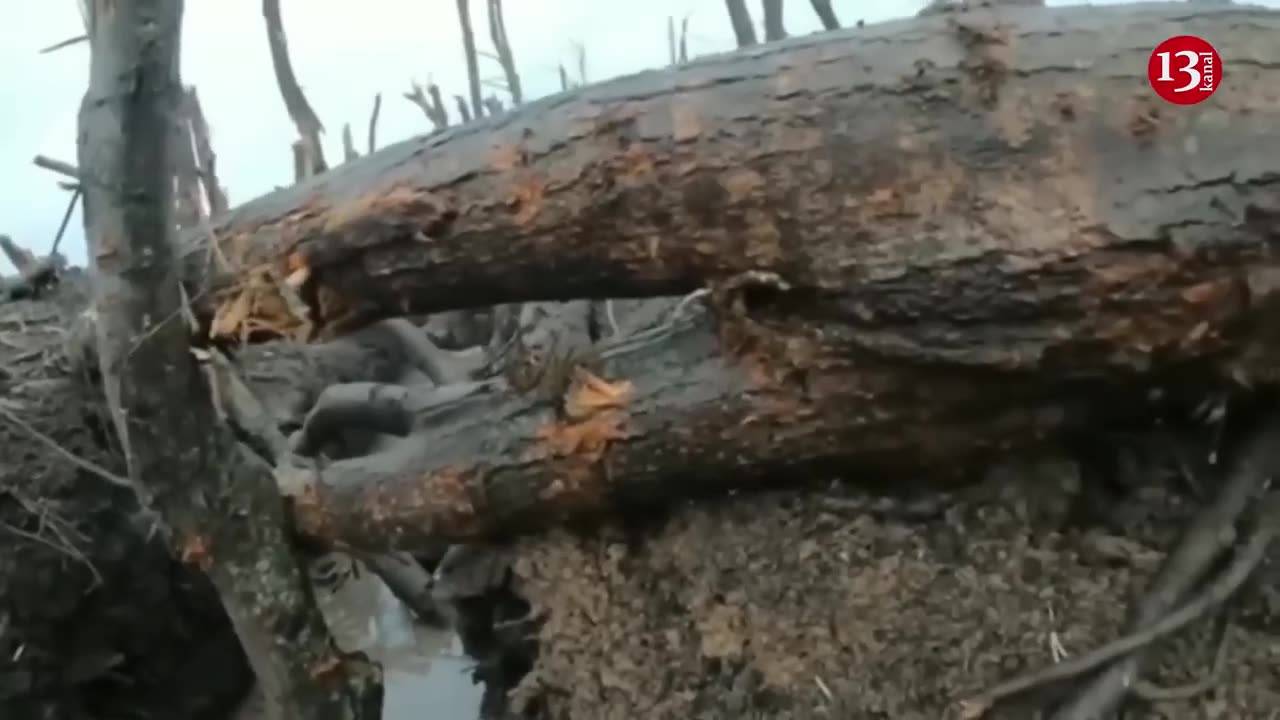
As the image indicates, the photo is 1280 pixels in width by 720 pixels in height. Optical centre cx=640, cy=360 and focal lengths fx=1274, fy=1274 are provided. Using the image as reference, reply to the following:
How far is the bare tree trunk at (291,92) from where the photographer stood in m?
2.49

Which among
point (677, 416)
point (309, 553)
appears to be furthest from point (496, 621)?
point (677, 416)

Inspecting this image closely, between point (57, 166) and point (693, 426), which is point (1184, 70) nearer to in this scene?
point (693, 426)

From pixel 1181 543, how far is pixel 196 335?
886 millimetres

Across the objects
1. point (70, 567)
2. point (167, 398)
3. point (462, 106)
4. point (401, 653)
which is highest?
point (462, 106)

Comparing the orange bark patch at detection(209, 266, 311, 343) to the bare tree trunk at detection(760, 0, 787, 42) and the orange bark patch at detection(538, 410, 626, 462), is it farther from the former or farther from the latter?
the bare tree trunk at detection(760, 0, 787, 42)

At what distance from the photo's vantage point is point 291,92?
262cm

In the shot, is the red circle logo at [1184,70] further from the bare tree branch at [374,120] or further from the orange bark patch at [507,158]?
the bare tree branch at [374,120]

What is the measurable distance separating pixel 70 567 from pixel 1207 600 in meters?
1.31

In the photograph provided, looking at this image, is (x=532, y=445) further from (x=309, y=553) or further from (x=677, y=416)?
(x=309, y=553)

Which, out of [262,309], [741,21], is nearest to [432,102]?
[741,21]

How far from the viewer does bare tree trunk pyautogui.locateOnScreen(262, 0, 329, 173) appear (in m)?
2.49

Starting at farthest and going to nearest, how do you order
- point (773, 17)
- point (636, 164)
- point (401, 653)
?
point (773, 17)
point (401, 653)
point (636, 164)

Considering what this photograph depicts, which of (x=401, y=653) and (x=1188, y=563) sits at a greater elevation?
(x=1188, y=563)

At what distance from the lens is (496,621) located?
152 cm
